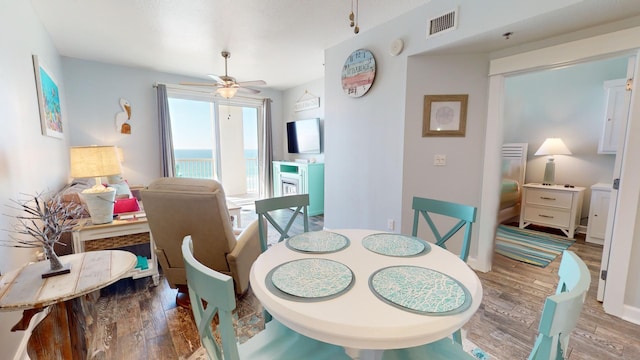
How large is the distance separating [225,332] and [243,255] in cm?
123

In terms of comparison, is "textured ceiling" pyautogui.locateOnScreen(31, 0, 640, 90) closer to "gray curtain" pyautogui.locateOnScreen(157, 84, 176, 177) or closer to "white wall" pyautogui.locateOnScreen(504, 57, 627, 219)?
"gray curtain" pyautogui.locateOnScreen(157, 84, 176, 177)

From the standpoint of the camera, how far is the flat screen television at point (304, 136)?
4.96 meters

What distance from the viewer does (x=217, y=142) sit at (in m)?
5.34

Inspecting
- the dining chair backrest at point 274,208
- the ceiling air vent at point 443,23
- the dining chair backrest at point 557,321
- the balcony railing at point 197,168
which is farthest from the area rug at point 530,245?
the balcony railing at point 197,168

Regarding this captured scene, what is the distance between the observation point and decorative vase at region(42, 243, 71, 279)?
1128 millimetres

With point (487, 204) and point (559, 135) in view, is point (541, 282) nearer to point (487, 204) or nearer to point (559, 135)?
point (487, 204)

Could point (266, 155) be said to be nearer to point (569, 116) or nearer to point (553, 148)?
point (553, 148)

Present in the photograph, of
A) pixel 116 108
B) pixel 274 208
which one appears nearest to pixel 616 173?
pixel 274 208

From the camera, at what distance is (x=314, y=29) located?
287 cm

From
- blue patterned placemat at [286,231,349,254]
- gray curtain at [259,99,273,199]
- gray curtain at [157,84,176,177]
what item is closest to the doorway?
blue patterned placemat at [286,231,349,254]

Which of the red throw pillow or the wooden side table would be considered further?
the red throw pillow

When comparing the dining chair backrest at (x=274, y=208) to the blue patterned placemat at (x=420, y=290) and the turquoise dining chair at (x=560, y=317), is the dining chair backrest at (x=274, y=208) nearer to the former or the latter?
the blue patterned placemat at (x=420, y=290)

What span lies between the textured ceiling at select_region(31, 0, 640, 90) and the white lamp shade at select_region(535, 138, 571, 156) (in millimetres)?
2370

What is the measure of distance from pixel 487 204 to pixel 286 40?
281 cm
